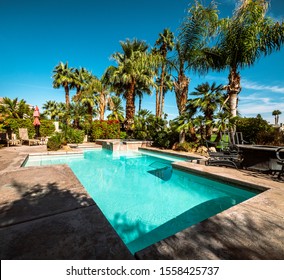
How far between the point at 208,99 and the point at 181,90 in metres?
1.98

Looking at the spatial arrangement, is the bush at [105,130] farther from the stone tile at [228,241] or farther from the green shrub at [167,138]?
the stone tile at [228,241]

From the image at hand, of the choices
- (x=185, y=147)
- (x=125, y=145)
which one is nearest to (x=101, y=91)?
(x=125, y=145)

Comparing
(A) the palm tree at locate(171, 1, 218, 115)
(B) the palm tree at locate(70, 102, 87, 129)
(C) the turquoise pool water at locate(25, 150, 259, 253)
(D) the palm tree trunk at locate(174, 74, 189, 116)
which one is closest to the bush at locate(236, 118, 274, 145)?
(D) the palm tree trunk at locate(174, 74, 189, 116)

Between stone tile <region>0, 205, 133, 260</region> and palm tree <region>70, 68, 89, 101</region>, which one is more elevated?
palm tree <region>70, 68, 89, 101</region>

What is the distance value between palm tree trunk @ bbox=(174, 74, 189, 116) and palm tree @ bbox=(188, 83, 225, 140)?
2.51 ft

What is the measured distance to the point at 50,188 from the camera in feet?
11.3

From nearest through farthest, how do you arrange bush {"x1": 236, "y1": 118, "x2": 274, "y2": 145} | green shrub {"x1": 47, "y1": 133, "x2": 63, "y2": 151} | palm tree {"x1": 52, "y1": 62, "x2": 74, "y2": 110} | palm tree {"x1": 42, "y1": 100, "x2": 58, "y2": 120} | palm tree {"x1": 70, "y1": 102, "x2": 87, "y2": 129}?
bush {"x1": 236, "y1": 118, "x2": 274, "y2": 145}
green shrub {"x1": 47, "y1": 133, "x2": 63, "y2": 151}
palm tree {"x1": 70, "y1": 102, "x2": 87, "y2": 129}
palm tree {"x1": 52, "y1": 62, "x2": 74, "y2": 110}
palm tree {"x1": 42, "y1": 100, "x2": 58, "y2": 120}

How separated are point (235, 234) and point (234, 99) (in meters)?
9.44

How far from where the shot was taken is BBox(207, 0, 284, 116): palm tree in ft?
28.4

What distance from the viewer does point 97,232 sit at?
192 centimetres

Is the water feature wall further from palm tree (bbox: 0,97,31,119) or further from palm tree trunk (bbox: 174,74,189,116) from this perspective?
palm tree (bbox: 0,97,31,119)

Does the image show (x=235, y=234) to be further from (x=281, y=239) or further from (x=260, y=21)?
(x=260, y=21)

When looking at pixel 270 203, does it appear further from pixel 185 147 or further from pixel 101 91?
pixel 101 91
